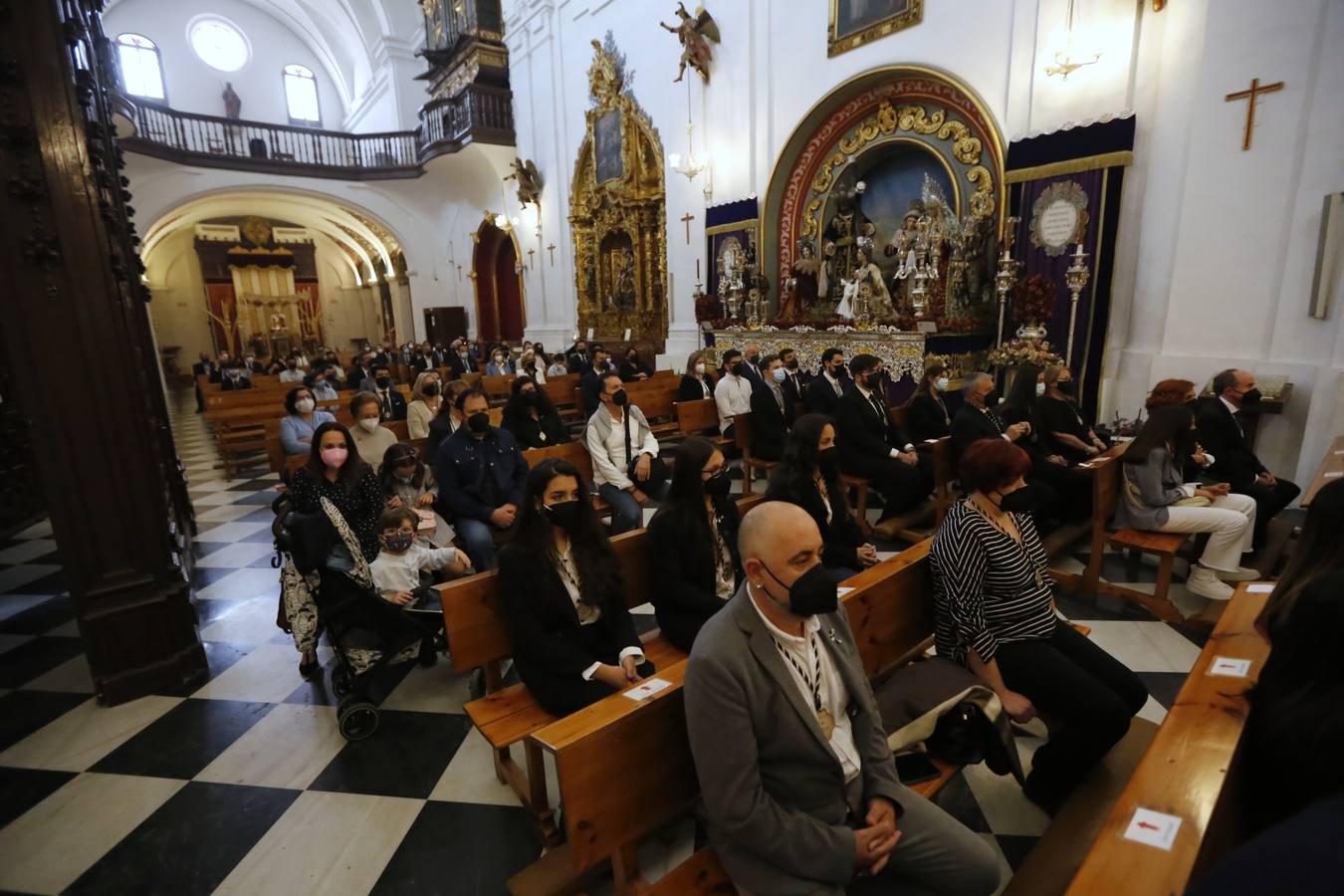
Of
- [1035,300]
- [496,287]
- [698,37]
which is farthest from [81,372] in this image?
[496,287]

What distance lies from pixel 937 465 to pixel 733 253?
7015mm

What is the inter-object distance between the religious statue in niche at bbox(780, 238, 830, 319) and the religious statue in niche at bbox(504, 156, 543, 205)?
25.1 feet

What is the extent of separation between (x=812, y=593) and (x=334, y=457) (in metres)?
2.51

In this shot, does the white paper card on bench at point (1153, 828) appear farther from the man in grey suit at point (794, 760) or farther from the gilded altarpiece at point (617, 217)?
the gilded altarpiece at point (617, 217)

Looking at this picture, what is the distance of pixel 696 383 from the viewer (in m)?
7.02

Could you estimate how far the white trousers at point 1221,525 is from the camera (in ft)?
11.0

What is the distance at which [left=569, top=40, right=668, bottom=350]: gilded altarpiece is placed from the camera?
12.1 m

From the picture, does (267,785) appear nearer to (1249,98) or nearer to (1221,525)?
(1221,525)

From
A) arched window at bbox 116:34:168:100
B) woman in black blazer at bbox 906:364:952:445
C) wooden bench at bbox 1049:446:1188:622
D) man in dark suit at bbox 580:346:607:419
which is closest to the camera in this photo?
wooden bench at bbox 1049:446:1188:622

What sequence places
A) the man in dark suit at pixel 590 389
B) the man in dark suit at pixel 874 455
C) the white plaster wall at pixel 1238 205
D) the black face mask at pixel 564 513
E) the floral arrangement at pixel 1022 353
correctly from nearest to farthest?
the black face mask at pixel 564 513
the man in dark suit at pixel 874 455
the white plaster wall at pixel 1238 205
the floral arrangement at pixel 1022 353
the man in dark suit at pixel 590 389

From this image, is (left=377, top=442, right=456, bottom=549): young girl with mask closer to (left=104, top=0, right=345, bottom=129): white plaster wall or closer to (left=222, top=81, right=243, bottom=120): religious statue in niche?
(left=222, top=81, right=243, bottom=120): religious statue in niche

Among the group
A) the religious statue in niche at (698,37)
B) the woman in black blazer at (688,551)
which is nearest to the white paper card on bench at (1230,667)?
the woman in black blazer at (688,551)

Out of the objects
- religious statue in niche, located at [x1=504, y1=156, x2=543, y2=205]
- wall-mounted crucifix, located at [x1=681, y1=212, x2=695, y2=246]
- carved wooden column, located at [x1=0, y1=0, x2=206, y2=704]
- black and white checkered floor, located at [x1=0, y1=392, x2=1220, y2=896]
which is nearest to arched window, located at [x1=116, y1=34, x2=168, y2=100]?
religious statue in niche, located at [x1=504, y1=156, x2=543, y2=205]

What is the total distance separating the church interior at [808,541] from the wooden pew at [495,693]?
2 cm
